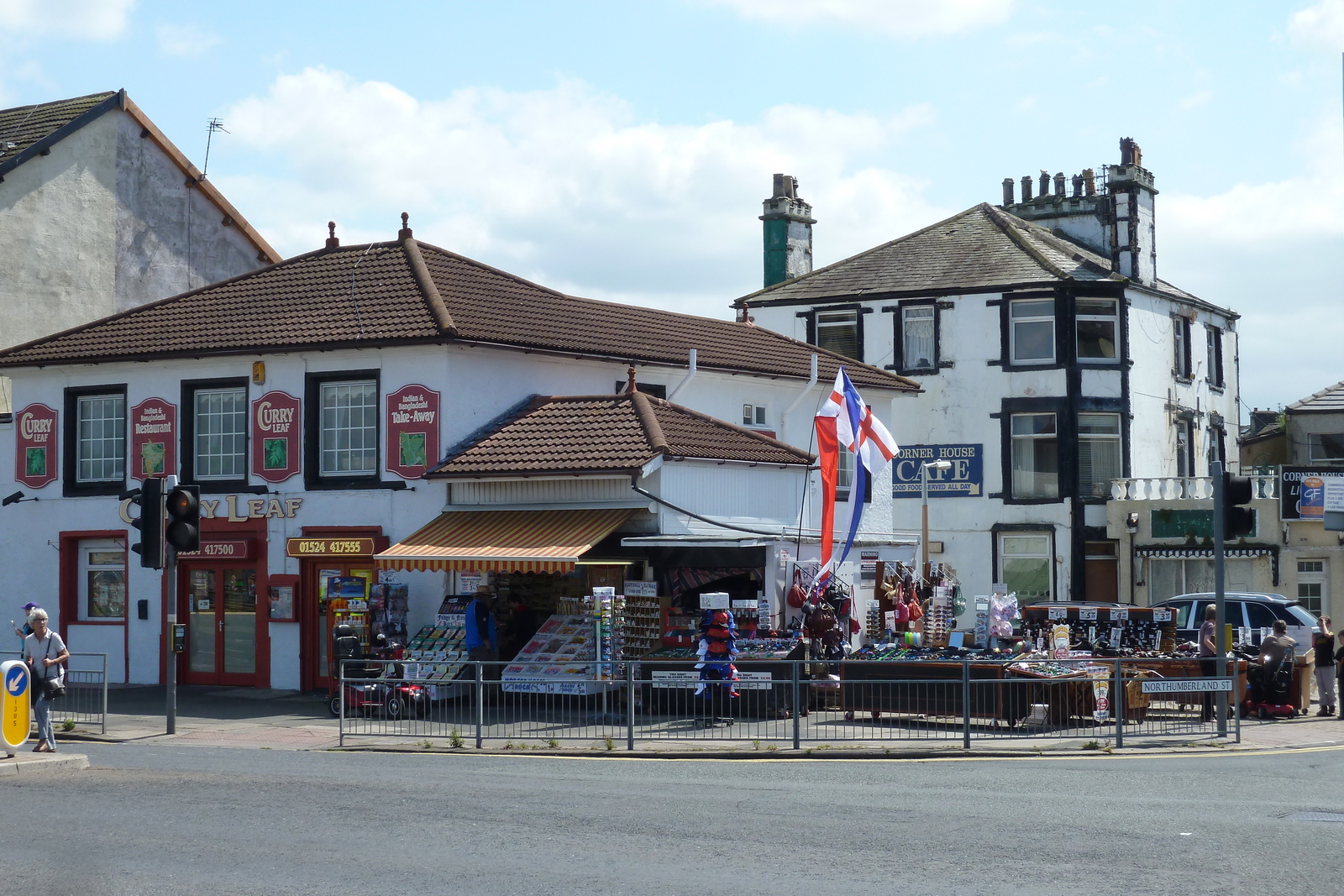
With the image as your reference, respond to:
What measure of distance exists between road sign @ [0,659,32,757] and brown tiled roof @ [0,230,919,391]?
950 centimetres

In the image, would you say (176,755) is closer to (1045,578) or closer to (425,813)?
(425,813)

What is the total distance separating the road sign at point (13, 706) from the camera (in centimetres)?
1617

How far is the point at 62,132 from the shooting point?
32.5 m

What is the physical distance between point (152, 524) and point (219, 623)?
728cm

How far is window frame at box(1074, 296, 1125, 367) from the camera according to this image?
39375mm

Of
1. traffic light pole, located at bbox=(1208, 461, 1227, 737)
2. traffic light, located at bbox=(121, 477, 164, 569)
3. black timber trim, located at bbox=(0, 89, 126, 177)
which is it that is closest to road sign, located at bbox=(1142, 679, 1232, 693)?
traffic light pole, located at bbox=(1208, 461, 1227, 737)

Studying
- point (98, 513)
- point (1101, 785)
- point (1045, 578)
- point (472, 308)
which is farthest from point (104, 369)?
point (1045, 578)

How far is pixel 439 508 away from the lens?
24922 millimetres

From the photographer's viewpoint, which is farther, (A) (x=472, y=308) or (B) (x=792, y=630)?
(A) (x=472, y=308)

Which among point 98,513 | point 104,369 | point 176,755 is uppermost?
point 104,369

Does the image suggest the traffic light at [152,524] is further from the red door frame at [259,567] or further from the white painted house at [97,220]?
the white painted house at [97,220]

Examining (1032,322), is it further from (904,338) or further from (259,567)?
(259,567)

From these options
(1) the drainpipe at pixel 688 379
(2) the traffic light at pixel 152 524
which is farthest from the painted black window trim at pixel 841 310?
(2) the traffic light at pixel 152 524

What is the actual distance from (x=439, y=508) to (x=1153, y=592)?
2053cm
